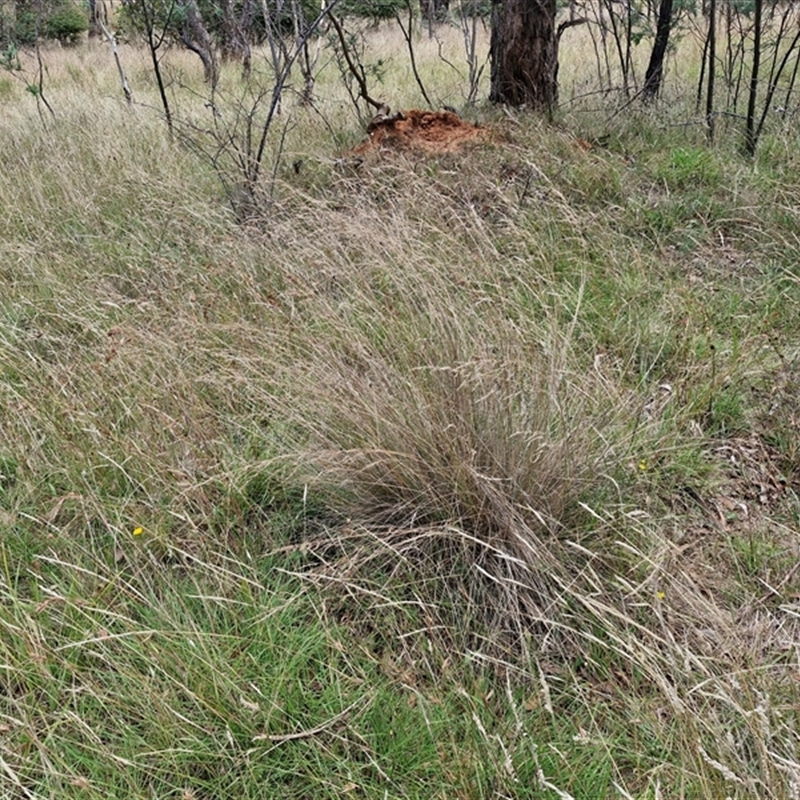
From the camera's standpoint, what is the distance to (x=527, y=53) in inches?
210

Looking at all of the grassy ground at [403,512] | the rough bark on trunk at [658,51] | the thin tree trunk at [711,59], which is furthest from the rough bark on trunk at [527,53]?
the grassy ground at [403,512]

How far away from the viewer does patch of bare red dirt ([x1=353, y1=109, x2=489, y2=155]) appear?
4.55m

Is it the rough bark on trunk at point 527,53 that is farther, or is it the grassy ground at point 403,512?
the rough bark on trunk at point 527,53

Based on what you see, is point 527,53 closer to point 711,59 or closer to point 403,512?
point 711,59

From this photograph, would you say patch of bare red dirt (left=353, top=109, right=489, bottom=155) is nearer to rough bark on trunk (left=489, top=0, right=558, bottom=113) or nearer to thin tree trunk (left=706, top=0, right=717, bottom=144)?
rough bark on trunk (left=489, top=0, right=558, bottom=113)

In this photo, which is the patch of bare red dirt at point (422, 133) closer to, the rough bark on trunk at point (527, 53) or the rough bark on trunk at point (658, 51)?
the rough bark on trunk at point (527, 53)

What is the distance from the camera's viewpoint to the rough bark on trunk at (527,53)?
5203 mm

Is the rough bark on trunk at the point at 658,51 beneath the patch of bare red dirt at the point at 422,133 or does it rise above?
above

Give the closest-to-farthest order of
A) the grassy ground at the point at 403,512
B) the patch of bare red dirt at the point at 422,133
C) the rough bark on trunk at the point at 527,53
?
the grassy ground at the point at 403,512
the patch of bare red dirt at the point at 422,133
the rough bark on trunk at the point at 527,53

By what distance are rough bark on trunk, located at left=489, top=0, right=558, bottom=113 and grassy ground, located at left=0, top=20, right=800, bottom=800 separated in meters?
2.27

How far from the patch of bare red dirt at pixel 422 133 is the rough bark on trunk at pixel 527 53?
3.02ft

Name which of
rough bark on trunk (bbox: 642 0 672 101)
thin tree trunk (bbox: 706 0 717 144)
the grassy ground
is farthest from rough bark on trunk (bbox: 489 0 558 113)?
the grassy ground

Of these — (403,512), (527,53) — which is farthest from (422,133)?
(403,512)

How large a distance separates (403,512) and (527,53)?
15.8ft
